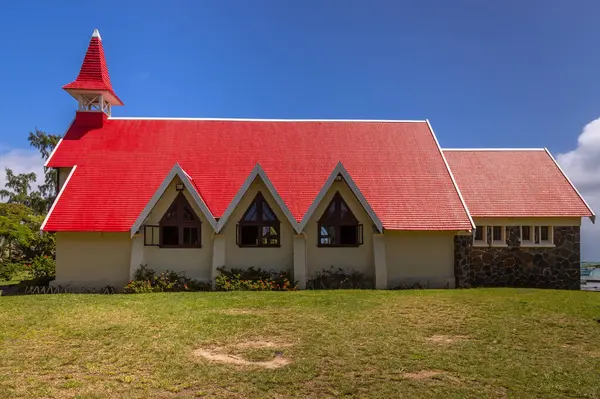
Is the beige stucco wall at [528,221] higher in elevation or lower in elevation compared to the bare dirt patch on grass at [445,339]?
higher

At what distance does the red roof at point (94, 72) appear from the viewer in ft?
82.9

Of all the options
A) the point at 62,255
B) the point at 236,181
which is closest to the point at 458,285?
the point at 236,181

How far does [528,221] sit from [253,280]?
13102 mm

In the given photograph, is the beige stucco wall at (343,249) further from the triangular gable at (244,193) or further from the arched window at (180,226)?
the arched window at (180,226)

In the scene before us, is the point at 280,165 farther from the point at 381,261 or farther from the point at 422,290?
the point at 422,290

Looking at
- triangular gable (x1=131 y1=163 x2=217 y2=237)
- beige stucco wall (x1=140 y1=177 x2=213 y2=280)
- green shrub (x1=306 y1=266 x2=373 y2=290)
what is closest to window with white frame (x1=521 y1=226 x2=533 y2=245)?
green shrub (x1=306 y1=266 x2=373 y2=290)

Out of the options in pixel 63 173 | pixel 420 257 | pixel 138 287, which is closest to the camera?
pixel 138 287

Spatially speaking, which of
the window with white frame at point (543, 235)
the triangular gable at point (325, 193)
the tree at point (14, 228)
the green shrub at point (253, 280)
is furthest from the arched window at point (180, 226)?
the window with white frame at point (543, 235)

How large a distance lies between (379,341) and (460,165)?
55.6 ft

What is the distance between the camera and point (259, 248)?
20.5m

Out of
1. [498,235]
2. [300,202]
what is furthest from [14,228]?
[498,235]

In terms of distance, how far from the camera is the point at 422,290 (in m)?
20.0

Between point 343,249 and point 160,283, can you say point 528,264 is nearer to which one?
point 343,249

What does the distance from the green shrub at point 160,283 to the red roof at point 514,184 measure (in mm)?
12914
